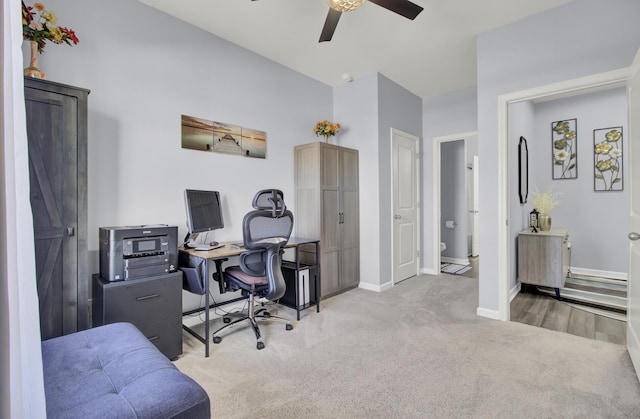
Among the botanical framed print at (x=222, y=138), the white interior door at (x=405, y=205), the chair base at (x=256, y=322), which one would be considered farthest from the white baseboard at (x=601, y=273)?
Answer: the botanical framed print at (x=222, y=138)

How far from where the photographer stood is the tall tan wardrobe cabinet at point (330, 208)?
3625 millimetres

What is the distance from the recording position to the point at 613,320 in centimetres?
290

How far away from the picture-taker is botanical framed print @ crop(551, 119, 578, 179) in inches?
183

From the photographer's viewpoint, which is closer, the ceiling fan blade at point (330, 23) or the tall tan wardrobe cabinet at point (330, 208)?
the ceiling fan blade at point (330, 23)

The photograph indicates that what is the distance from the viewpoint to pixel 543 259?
11.7 feet

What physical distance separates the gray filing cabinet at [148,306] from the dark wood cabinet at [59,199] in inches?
→ 5.4

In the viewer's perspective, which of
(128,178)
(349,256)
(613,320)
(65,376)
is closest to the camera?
(65,376)

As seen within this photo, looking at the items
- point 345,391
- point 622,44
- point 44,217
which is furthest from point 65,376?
point 622,44

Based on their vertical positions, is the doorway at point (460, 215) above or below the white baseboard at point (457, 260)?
above

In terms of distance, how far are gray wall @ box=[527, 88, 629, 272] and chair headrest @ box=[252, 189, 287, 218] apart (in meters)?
3.95

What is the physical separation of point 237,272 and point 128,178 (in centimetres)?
119

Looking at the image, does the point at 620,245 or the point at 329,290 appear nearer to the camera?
the point at 329,290

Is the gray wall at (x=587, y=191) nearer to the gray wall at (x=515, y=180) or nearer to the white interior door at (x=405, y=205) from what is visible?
the gray wall at (x=515, y=180)

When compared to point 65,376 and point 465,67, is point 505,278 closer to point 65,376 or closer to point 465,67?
point 465,67
